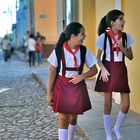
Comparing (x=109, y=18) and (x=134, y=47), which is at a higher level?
(x=109, y=18)

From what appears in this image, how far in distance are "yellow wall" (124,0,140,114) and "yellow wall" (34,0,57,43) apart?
20.7m

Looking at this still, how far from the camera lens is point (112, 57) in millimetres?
5902

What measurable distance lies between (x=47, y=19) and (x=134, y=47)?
71.5 feet

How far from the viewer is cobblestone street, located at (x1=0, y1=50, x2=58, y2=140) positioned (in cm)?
708

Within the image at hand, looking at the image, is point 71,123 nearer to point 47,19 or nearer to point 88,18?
point 88,18

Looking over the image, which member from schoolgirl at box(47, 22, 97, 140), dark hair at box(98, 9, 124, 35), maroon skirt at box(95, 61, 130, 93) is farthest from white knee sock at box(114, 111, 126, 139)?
dark hair at box(98, 9, 124, 35)

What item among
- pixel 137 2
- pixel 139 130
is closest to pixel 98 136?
pixel 139 130

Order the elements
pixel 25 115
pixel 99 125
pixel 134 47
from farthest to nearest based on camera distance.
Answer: pixel 25 115
pixel 134 47
pixel 99 125

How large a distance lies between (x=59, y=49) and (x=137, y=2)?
9.73ft

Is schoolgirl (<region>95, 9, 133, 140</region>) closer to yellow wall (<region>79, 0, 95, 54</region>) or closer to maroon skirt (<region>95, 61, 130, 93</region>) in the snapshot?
maroon skirt (<region>95, 61, 130, 93</region>)

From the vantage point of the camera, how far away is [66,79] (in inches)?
201

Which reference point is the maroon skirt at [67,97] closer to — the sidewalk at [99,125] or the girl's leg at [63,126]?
the girl's leg at [63,126]

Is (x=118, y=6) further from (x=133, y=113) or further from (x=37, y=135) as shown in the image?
(x=37, y=135)

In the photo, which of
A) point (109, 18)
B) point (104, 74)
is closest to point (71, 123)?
point (104, 74)
